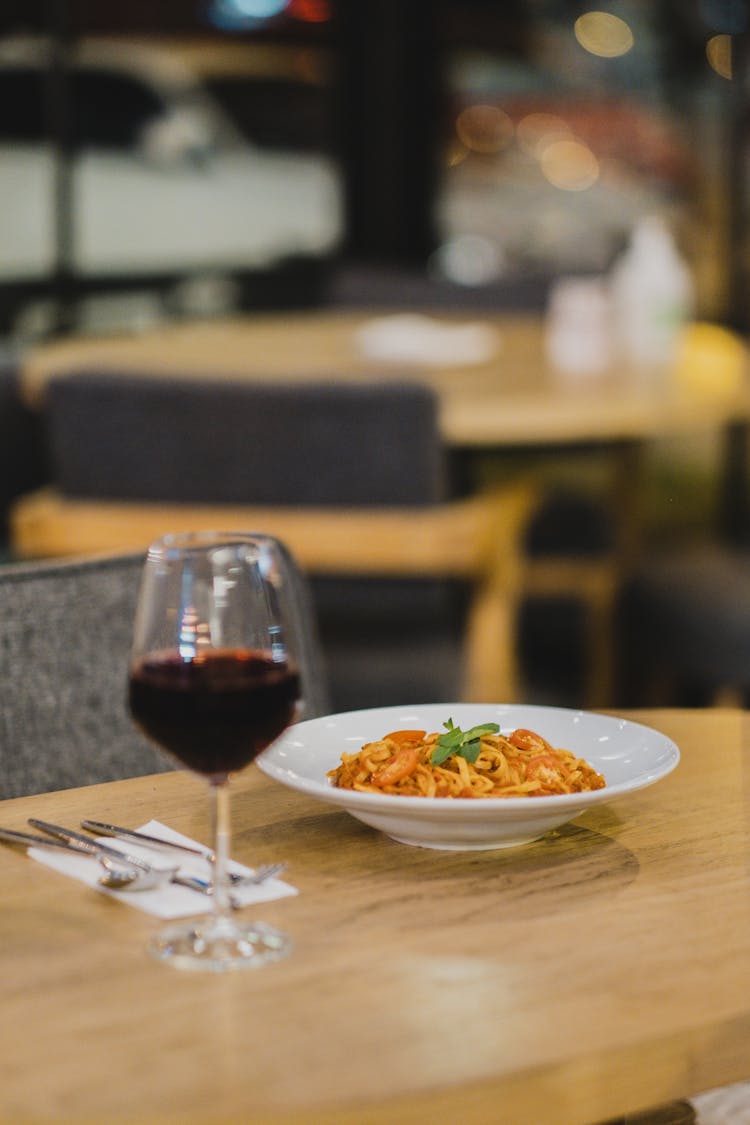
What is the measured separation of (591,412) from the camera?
270 cm

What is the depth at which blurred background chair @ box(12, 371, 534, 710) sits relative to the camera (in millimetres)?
2305

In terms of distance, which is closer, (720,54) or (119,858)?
(119,858)

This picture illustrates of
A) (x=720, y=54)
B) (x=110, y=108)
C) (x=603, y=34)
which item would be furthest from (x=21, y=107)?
(x=720, y=54)

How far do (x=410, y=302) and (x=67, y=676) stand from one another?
3289 millimetres

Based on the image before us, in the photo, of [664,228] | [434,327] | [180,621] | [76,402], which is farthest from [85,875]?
[664,228]

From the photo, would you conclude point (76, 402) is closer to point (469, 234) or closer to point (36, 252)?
point (36, 252)

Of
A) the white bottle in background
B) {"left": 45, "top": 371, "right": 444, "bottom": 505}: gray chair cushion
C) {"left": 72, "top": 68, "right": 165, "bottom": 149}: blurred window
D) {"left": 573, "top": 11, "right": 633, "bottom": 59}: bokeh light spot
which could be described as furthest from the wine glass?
{"left": 573, "top": 11, "right": 633, "bottom": 59}: bokeh light spot

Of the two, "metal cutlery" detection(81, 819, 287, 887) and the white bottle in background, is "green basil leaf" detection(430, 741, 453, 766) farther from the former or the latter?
the white bottle in background

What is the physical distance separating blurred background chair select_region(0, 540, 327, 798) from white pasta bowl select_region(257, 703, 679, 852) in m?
0.30

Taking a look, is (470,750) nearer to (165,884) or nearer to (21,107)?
(165,884)

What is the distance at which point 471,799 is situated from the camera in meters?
0.91

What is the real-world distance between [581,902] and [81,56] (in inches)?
154

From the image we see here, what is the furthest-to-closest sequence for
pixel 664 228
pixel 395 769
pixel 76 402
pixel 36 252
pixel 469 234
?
pixel 469 234 → pixel 664 228 → pixel 36 252 → pixel 76 402 → pixel 395 769

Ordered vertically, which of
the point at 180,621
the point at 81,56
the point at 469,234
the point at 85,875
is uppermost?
the point at 81,56
